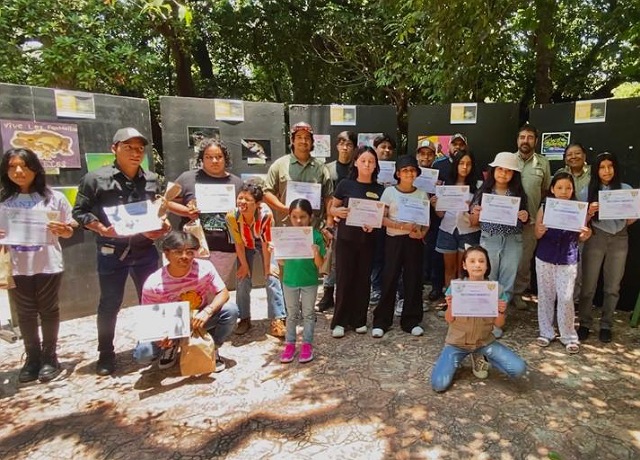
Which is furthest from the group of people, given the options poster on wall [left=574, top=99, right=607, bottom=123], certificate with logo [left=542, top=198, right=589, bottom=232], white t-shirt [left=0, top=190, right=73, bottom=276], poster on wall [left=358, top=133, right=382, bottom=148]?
poster on wall [left=574, top=99, right=607, bottom=123]

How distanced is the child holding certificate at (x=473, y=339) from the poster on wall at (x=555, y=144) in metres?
2.67

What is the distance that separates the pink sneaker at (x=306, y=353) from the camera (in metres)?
3.81

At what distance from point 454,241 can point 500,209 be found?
0.88 m

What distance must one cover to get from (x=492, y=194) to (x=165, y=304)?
3182mm

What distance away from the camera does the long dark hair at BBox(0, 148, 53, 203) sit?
→ 3344mm

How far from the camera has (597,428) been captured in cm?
286

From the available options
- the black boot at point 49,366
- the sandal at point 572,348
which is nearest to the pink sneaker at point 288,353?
the black boot at point 49,366

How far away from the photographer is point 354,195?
4145 mm

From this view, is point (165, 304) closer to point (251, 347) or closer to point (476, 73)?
point (251, 347)

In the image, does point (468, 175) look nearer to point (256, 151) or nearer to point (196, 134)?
point (256, 151)

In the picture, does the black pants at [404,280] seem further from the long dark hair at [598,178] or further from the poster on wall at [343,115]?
the poster on wall at [343,115]

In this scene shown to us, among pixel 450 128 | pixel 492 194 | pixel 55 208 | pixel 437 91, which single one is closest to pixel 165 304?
pixel 55 208

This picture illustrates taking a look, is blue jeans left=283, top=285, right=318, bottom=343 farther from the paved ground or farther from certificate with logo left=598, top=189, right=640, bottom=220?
certificate with logo left=598, top=189, right=640, bottom=220

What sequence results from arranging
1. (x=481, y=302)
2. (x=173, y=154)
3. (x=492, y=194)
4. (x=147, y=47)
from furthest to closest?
(x=147, y=47)
(x=173, y=154)
(x=492, y=194)
(x=481, y=302)
